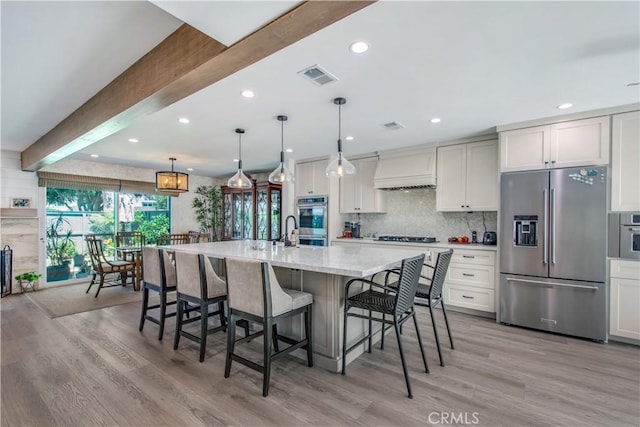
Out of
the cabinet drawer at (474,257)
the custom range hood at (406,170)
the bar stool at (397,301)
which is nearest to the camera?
the bar stool at (397,301)

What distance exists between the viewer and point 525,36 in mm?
1864

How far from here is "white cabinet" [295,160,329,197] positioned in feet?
17.6

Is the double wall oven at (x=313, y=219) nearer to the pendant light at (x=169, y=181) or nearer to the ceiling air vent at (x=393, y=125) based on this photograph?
the ceiling air vent at (x=393, y=125)

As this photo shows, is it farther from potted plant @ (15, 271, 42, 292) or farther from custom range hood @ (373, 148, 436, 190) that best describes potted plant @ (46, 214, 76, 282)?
custom range hood @ (373, 148, 436, 190)

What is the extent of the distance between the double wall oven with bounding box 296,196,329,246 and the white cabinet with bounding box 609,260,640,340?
143 inches

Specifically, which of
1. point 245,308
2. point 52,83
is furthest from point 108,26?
point 245,308

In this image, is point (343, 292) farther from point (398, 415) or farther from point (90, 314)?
point (90, 314)

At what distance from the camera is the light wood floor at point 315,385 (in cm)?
187

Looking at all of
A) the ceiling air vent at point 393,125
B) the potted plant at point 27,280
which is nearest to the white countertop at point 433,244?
the ceiling air vent at point 393,125

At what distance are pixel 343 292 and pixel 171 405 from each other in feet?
4.64

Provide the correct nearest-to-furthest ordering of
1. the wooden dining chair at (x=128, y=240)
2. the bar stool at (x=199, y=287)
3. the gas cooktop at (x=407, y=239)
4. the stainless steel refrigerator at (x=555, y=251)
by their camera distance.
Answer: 1. the bar stool at (x=199, y=287)
2. the stainless steel refrigerator at (x=555, y=251)
3. the gas cooktop at (x=407, y=239)
4. the wooden dining chair at (x=128, y=240)

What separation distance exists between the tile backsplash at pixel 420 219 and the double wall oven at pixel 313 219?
746 millimetres

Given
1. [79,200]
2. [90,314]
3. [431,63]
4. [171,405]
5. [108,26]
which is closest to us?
[108,26]

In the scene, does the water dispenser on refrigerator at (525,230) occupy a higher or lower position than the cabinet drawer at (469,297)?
higher
